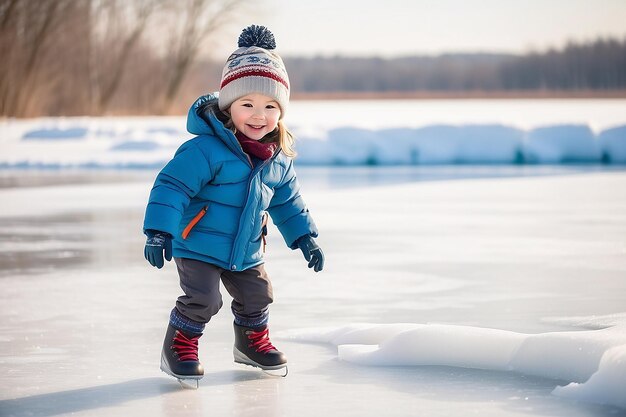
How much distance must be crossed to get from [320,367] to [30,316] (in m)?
1.48

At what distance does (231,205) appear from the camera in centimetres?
333

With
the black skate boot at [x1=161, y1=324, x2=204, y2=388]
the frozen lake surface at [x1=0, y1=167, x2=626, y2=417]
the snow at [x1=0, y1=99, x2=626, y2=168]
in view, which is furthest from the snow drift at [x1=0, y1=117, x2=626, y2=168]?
the black skate boot at [x1=161, y1=324, x2=204, y2=388]

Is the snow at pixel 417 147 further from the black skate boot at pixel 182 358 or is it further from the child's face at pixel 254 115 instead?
the black skate boot at pixel 182 358

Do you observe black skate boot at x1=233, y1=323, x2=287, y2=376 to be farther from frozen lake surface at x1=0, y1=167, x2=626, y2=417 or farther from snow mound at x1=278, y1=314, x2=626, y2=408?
snow mound at x1=278, y1=314, x2=626, y2=408

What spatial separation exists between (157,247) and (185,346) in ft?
1.30

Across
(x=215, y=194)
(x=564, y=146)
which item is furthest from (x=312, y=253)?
(x=564, y=146)

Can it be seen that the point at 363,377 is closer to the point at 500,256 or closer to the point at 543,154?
the point at 500,256

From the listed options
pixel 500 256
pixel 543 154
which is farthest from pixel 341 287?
pixel 543 154

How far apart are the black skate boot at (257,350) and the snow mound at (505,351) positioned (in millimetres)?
275

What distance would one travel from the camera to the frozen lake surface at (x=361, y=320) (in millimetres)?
3008

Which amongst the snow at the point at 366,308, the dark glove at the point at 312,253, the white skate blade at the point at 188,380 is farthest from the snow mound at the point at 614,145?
the white skate blade at the point at 188,380

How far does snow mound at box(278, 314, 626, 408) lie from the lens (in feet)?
9.62

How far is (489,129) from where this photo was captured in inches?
631

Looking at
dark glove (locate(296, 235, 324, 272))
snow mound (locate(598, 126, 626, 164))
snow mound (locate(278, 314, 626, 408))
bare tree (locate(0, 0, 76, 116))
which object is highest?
bare tree (locate(0, 0, 76, 116))
